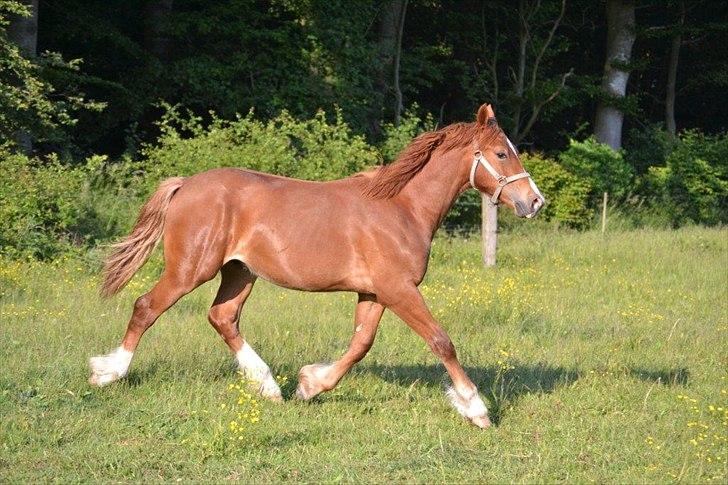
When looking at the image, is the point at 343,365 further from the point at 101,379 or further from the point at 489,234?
the point at 489,234

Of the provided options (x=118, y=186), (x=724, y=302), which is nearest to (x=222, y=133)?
(x=118, y=186)

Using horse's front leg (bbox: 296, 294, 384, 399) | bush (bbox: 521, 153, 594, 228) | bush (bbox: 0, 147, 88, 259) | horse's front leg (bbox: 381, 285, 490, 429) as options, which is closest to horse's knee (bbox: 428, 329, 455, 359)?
horse's front leg (bbox: 381, 285, 490, 429)

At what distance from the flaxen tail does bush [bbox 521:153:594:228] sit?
1656cm

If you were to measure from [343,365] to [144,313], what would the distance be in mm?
1611

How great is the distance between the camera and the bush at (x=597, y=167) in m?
25.0

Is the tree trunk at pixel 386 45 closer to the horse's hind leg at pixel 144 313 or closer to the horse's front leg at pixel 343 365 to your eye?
the horse's front leg at pixel 343 365

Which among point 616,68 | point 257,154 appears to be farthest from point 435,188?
point 616,68

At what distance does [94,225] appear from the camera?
1536cm

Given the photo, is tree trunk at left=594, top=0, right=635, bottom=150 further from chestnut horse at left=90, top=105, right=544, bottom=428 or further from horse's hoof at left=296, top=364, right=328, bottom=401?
horse's hoof at left=296, top=364, right=328, bottom=401

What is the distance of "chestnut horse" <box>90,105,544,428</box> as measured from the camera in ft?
24.2

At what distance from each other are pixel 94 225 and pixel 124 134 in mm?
9080

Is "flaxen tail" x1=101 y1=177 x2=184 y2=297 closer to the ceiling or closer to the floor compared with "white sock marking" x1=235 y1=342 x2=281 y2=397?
closer to the ceiling

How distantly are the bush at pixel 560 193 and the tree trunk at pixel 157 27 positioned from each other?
9.27 m

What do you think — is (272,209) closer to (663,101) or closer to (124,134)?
(124,134)
